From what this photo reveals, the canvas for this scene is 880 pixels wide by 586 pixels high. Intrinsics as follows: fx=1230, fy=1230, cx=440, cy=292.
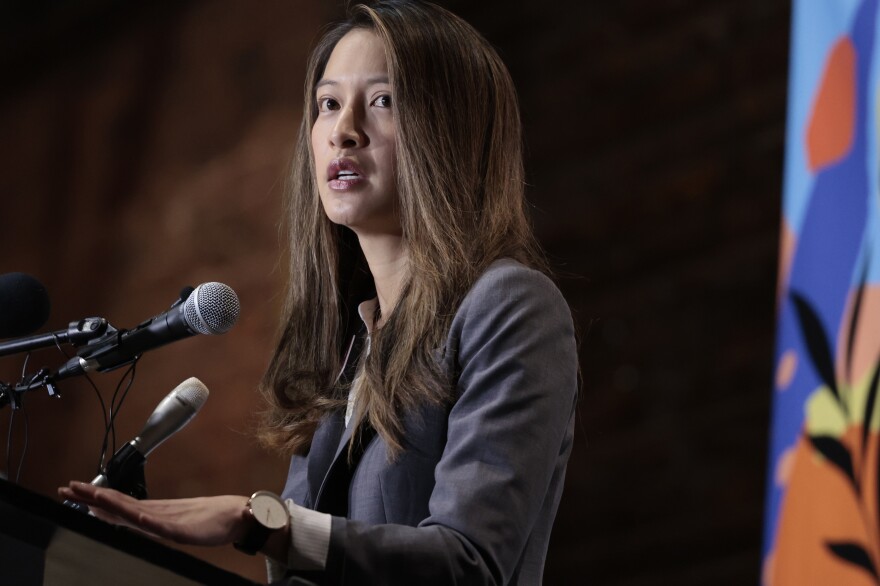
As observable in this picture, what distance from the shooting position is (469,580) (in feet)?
4.45

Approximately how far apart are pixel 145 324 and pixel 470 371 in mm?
410

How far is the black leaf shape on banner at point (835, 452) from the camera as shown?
7.56ft

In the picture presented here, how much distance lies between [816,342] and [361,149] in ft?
3.56

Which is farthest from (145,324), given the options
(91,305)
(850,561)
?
(91,305)

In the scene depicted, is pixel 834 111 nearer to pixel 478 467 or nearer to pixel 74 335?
pixel 478 467

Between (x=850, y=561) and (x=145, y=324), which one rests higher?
(x=145, y=324)

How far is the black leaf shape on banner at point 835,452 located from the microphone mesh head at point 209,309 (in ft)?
4.34

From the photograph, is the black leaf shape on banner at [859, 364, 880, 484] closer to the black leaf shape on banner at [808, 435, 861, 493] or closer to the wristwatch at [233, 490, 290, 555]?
the black leaf shape on banner at [808, 435, 861, 493]

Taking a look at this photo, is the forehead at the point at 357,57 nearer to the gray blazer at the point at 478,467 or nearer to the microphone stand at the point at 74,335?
the gray blazer at the point at 478,467

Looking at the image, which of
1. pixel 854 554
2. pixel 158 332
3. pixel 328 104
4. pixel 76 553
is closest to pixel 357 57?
pixel 328 104

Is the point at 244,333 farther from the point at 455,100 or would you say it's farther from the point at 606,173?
the point at 455,100

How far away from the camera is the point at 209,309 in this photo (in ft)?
4.85

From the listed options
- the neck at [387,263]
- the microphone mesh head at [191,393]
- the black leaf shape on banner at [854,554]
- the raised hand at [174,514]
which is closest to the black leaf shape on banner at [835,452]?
the black leaf shape on banner at [854,554]

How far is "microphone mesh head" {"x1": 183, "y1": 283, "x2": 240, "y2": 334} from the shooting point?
4.82ft
